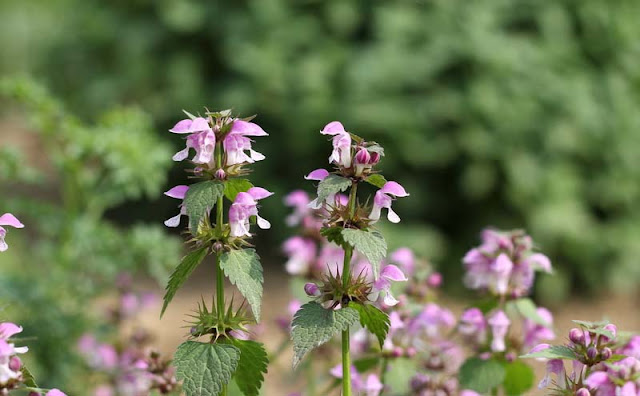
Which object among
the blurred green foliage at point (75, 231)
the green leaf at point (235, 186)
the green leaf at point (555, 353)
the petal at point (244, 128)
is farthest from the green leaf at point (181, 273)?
the blurred green foliage at point (75, 231)

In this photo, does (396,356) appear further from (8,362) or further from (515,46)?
(515,46)

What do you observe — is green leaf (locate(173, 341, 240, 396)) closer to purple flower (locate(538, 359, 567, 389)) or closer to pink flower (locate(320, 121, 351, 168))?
pink flower (locate(320, 121, 351, 168))

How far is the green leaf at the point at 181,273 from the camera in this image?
1521 mm

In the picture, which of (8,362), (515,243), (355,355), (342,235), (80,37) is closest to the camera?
(8,362)

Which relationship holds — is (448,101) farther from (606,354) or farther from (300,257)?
(606,354)

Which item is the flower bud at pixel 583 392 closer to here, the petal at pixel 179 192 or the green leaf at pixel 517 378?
the green leaf at pixel 517 378

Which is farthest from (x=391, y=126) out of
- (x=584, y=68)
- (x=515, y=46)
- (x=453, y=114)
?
(x=584, y=68)

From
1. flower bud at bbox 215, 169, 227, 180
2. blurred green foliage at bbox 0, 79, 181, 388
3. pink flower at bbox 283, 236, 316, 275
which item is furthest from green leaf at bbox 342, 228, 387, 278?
blurred green foliage at bbox 0, 79, 181, 388

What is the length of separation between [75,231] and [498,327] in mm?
1513

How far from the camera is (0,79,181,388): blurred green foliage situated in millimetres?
2889

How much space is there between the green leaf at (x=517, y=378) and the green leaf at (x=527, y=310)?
4.2 inches

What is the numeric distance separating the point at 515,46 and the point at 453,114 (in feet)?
1.86

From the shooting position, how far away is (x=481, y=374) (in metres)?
1.97

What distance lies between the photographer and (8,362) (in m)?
1.40
